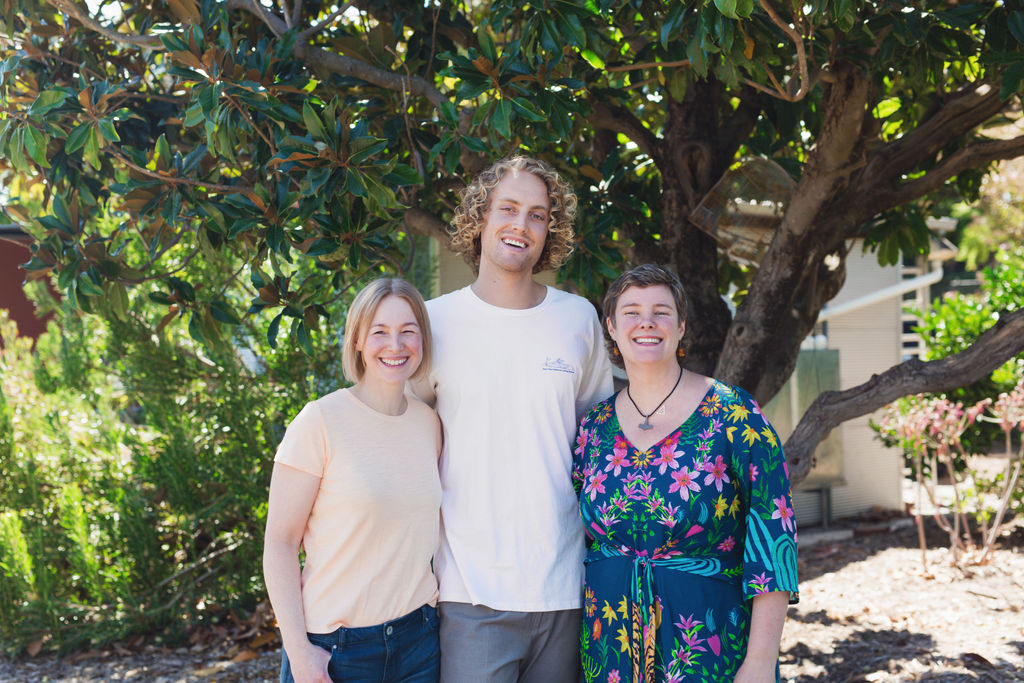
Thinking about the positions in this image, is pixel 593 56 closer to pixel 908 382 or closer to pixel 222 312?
pixel 222 312

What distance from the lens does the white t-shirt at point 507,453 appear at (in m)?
2.63

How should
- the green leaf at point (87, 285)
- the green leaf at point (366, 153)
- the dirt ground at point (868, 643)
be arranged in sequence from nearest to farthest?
1. the green leaf at point (366, 153)
2. the green leaf at point (87, 285)
3. the dirt ground at point (868, 643)

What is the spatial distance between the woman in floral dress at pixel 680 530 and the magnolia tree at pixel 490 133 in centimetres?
106

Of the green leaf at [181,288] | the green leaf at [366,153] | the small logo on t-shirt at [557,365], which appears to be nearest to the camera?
the small logo on t-shirt at [557,365]

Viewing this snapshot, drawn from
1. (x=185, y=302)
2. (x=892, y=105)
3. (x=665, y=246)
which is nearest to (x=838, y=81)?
(x=665, y=246)

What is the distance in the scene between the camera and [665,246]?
4.62m

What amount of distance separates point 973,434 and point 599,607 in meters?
6.80

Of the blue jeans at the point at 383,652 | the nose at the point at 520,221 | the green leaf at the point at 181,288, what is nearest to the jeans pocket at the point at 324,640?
the blue jeans at the point at 383,652

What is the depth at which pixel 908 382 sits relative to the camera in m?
3.91

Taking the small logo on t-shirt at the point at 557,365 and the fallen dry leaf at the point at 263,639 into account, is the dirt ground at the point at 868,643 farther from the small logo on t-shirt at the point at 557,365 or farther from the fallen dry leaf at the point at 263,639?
the small logo on t-shirt at the point at 557,365

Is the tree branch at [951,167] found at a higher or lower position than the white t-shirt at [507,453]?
higher

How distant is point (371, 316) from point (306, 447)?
17.1 inches

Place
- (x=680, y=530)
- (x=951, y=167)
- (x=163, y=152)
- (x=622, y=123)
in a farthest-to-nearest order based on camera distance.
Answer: (x=622, y=123) < (x=951, y=167) < (x=163, y=152) < (x=680, y=530)

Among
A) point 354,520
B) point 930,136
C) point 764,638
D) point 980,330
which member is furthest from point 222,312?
point 980,330
